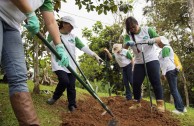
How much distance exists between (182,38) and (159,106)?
12373 millimetres

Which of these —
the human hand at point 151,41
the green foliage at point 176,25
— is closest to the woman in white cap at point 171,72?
the human hand at point 151,41

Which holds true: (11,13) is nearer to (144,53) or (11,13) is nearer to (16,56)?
(16,56)

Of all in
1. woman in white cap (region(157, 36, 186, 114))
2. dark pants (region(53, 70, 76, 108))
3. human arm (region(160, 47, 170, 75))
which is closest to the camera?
dark pants (region(53, 70, 76, 108))

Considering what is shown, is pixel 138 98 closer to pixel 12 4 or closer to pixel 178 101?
pixel 178 101

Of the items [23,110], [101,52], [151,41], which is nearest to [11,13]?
[23,110]

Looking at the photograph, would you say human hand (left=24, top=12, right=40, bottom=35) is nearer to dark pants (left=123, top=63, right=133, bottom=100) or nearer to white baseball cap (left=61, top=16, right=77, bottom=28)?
white baseball cap (left=61, top=16, right=77, bottom=28)

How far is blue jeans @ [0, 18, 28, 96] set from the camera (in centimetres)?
230

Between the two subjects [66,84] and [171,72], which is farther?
[171,72]

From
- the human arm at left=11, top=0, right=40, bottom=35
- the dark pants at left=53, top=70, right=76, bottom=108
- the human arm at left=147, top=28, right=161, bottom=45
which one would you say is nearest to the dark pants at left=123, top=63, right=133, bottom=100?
the human arm at left=147, top=28, right=161, bottom=45

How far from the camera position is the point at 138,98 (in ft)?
18.4

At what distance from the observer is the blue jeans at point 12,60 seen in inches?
90.4

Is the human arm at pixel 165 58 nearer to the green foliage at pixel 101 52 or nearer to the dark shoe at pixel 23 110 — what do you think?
the dark shoe at pixel 23 110

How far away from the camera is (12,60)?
7.59 ft

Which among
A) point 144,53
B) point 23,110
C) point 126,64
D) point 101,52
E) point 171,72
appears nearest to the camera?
point 23,110
